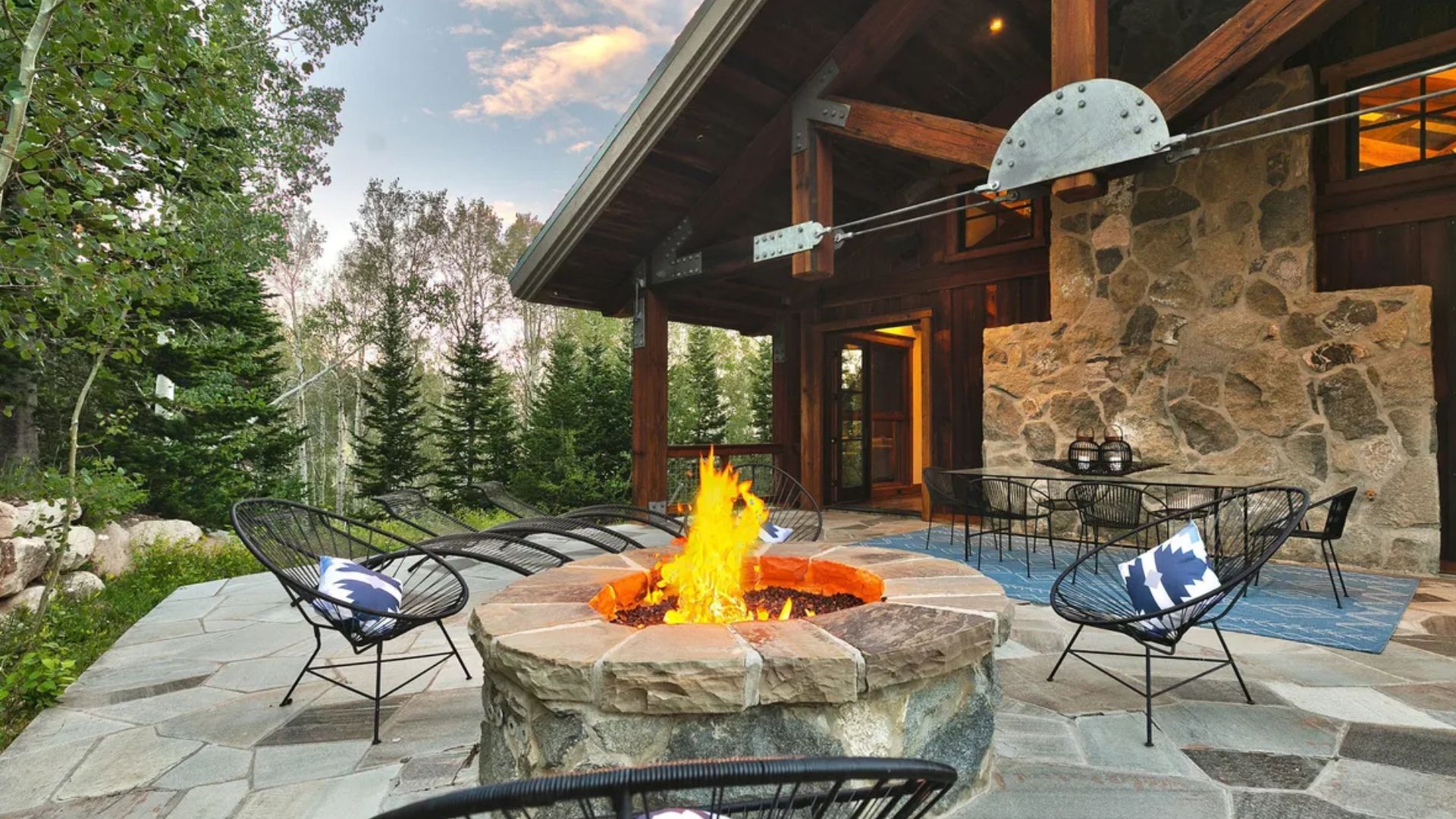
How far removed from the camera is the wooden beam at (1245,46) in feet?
9.73

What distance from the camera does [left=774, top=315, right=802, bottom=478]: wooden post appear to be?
7727 millimetres

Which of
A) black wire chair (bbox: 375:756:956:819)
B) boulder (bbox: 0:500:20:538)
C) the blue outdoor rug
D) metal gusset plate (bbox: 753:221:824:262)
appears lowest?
the blue outdoor rug

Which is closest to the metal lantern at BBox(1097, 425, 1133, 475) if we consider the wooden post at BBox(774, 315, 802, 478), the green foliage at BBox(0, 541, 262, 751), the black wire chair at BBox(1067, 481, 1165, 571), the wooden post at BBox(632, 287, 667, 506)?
the black wire chair at BBox(1067, 481, 1165, 571)

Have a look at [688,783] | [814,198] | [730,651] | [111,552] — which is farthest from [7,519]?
[814,198]

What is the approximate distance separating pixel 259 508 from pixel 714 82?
3578 millimetres

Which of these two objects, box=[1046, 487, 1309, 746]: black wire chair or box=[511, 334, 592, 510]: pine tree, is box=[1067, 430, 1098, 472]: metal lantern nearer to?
box=[1046, 487, 1309, 746]: black wire chair

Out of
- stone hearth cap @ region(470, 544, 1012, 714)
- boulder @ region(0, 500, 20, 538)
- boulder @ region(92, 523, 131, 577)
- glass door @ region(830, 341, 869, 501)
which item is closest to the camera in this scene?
stone hearth cap @ region(470, 544, 1012, 714)

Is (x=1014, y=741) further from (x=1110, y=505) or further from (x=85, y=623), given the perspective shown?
(x=85, y=623)

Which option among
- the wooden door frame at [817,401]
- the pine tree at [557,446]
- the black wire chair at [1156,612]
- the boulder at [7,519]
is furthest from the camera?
the pine tree at [557,446]

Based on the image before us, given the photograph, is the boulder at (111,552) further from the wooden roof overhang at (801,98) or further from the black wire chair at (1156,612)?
the black wire chair at (1156,612)

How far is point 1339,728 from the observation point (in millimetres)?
2049

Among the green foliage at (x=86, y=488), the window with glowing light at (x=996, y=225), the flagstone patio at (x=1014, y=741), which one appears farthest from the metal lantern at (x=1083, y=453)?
the green foliage at (x=86, y=488)

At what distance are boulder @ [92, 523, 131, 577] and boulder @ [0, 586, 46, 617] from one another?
88 cm

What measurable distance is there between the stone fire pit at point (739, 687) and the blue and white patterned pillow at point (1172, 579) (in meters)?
0.69
